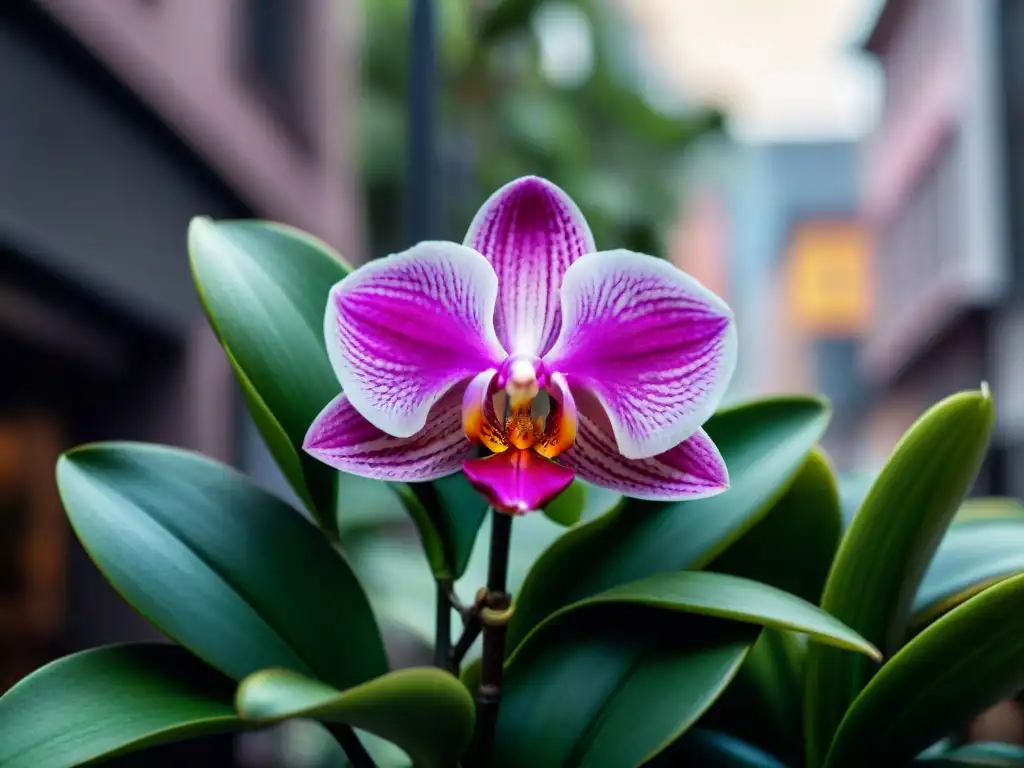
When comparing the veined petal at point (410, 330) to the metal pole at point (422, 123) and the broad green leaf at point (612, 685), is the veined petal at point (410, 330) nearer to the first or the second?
the broad green leaf at point (612, 685)

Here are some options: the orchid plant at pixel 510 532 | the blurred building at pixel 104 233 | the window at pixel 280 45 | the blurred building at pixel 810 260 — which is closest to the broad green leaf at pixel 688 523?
the orchid plant at pixel 510 532

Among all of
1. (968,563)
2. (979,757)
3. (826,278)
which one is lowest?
(826,278)

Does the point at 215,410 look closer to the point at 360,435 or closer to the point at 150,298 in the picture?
the point at 150,298

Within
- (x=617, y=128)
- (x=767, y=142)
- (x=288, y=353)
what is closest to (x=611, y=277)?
(x=288, y=353)

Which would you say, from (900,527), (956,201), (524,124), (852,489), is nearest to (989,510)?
(852,489)

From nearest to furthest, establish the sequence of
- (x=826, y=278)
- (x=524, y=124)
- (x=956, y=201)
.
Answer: (x=524, y=124)
(x=956, y=201)
(x=826, y=278)

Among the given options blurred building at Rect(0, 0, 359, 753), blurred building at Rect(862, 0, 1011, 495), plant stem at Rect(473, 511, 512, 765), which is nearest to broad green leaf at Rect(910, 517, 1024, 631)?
plant stem at Rect(473, 511, 512, 765)

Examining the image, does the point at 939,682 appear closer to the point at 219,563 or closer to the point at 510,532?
the point at 510,532
